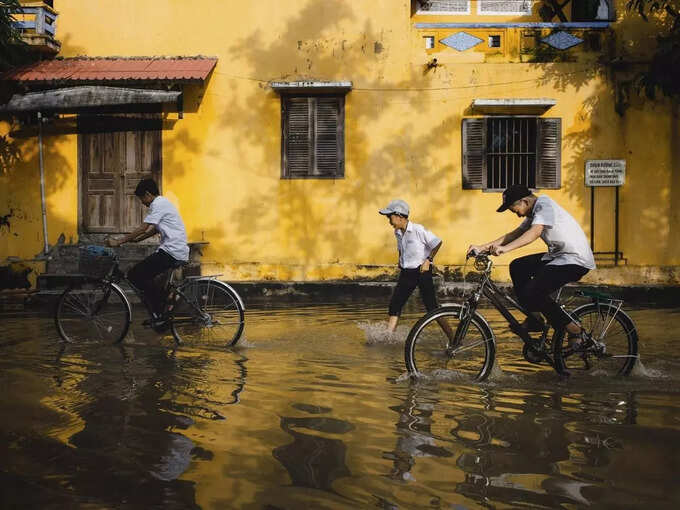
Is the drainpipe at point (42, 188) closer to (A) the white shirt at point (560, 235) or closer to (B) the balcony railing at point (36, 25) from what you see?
(B) the balcony railing at point (36, 25)

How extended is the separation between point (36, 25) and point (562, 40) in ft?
29.7

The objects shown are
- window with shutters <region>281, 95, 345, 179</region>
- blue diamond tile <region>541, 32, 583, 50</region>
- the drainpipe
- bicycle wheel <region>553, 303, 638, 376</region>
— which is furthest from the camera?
window with shutters <region>281, 95, 345, 179</region>

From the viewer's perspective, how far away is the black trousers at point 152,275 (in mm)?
7746

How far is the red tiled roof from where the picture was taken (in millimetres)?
12773

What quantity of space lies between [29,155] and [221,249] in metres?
3.80

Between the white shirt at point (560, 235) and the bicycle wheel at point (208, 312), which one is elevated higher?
the white shirt at point (560, 235)

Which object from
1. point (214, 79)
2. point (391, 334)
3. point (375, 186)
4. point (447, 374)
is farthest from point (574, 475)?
point (214, 79)

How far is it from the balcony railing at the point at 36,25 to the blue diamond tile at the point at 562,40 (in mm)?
8545

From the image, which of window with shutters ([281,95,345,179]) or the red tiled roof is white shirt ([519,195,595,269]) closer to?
window with shutters ([281,95,345,179])

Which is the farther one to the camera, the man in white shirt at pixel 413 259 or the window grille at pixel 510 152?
the window grille at pixel 510 152

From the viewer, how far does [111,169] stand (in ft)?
45.2

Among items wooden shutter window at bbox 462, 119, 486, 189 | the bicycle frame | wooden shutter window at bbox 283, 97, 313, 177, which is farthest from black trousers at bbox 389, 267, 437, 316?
wooden shutter window at bbox 283, 97, 313, 177

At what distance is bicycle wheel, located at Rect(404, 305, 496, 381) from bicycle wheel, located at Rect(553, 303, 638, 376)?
2.13ft

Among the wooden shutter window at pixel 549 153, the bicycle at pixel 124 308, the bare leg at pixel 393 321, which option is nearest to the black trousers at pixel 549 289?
the bare leg at pixel 393 321
